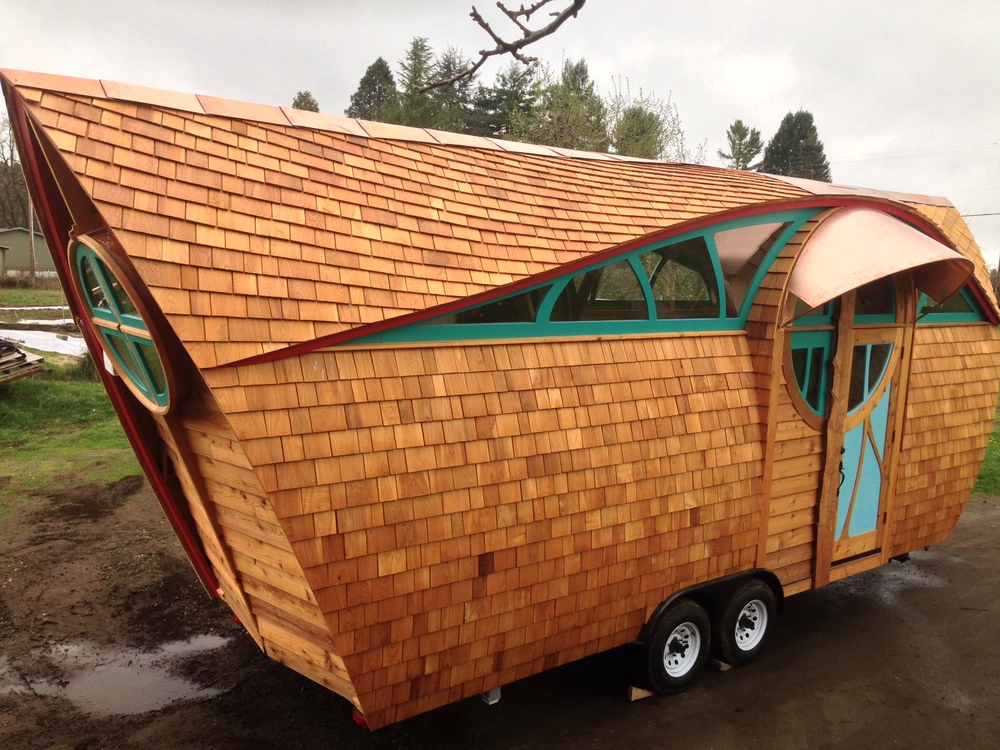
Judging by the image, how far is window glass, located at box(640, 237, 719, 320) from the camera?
509 cm

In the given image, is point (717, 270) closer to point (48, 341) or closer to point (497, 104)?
point (48, 341)

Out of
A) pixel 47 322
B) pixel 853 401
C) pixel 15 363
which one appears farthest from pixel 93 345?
pixel 47 322

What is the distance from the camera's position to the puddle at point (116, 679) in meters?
5.27

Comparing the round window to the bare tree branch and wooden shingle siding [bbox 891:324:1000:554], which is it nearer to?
the bare tree branch

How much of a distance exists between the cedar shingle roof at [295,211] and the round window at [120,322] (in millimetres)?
371

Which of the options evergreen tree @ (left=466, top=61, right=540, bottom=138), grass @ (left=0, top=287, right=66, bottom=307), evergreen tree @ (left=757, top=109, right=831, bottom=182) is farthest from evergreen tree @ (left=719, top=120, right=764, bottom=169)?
grass @ (left=0, top=287, right=66, bottom=307)

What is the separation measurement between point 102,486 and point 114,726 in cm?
594

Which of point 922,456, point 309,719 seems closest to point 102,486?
→ point 309,719

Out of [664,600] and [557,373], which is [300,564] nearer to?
[557,373]

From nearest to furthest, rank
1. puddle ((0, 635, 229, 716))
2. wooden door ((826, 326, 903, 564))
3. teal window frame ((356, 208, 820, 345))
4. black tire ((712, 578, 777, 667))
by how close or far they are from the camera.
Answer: teal window frame ((356, 208, 820, 345)) < puddle ((0, 635, 229, 716)) < black tire ((712, 578, 777, 667)) < wooden door ((826, 326, 903, 564))

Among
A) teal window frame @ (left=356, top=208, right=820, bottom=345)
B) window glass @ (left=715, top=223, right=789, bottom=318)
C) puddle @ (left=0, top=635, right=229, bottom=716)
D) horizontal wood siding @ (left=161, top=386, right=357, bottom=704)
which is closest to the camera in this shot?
horizontal wood siding @ (left=161, top=386, right=357, bottom=704)

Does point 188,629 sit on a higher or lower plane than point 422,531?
lower

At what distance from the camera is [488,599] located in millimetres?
4227

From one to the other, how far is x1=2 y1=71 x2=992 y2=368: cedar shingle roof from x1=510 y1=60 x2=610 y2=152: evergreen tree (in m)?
15.7
